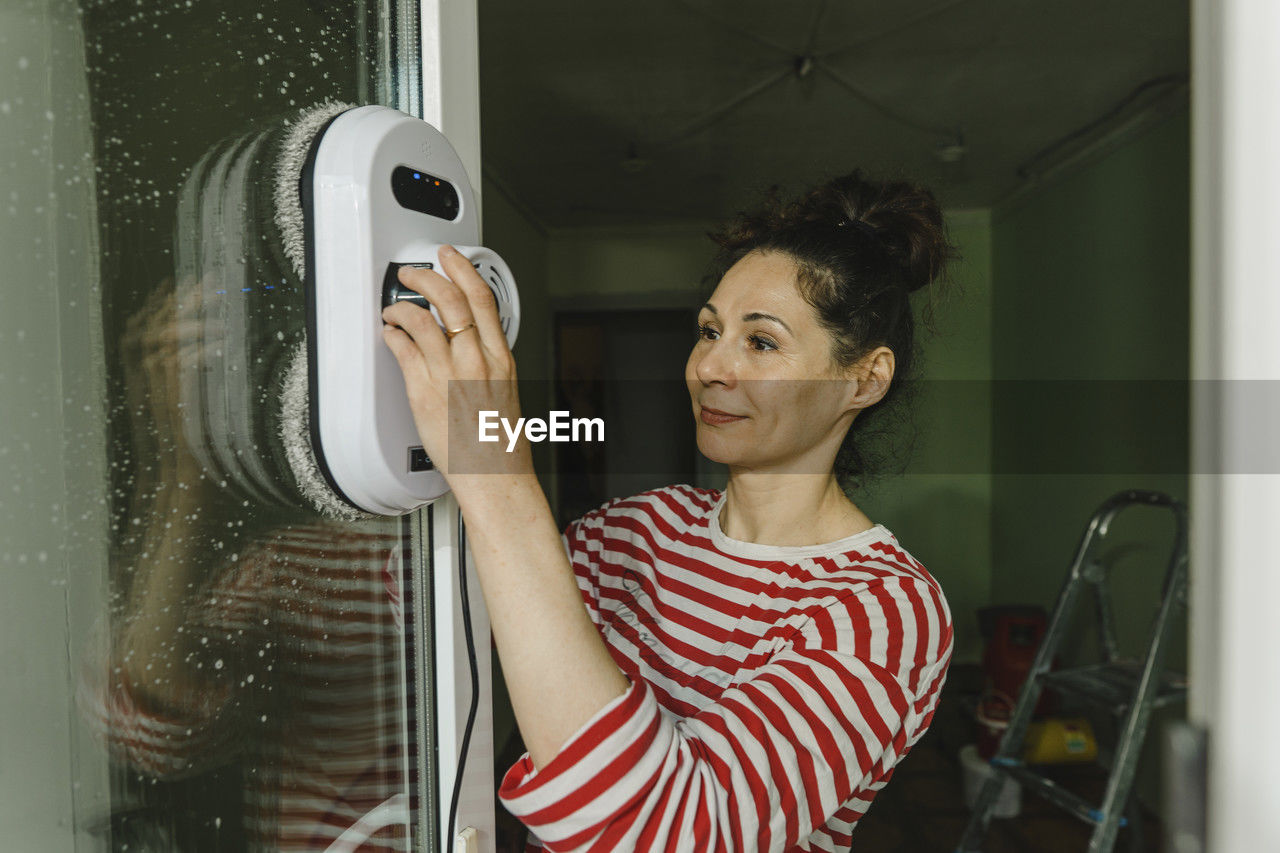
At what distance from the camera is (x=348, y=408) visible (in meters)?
0.41

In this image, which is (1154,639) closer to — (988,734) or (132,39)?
(988,734)

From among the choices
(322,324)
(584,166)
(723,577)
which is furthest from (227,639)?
(584,166)

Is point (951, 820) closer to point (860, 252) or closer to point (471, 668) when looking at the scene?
point (860, 252)

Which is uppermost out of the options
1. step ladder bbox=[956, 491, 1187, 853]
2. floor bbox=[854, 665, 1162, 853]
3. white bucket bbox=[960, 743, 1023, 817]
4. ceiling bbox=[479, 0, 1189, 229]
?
ceiling bbox=[479, 0, 1189, 229]

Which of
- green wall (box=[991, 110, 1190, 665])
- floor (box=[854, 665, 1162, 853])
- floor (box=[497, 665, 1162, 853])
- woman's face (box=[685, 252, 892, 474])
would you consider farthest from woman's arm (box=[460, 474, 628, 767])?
green wall (box=[991, 110, 1190, 665])

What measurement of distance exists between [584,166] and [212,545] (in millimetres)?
2804

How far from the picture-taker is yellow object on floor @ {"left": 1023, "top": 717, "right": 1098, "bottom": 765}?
230 cm

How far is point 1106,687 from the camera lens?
5.76 ft

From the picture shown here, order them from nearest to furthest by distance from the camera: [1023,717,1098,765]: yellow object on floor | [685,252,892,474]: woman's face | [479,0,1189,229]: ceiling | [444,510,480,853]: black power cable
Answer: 1. [444,510,480,853]: black power cable
2. [685,252,892,474]: woman's face
3. [479,0,1189,229]: ceiling
4. [1023,717,1098,765]: yellow object on floor

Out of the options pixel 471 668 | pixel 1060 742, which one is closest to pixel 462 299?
pixel 471 668

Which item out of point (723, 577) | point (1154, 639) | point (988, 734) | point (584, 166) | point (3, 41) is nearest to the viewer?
point (3, 41)

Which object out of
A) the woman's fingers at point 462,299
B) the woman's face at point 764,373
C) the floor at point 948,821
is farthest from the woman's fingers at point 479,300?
the floor at point 948,821

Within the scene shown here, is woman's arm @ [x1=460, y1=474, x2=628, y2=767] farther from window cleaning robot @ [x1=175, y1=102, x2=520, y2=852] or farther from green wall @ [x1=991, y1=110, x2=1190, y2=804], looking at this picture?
green wall @ [x1=991, y1=110, x2=1190, y2=804]

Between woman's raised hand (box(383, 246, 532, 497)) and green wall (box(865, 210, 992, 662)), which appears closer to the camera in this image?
woman's raised hand (box(383, 246, 532, 497))
